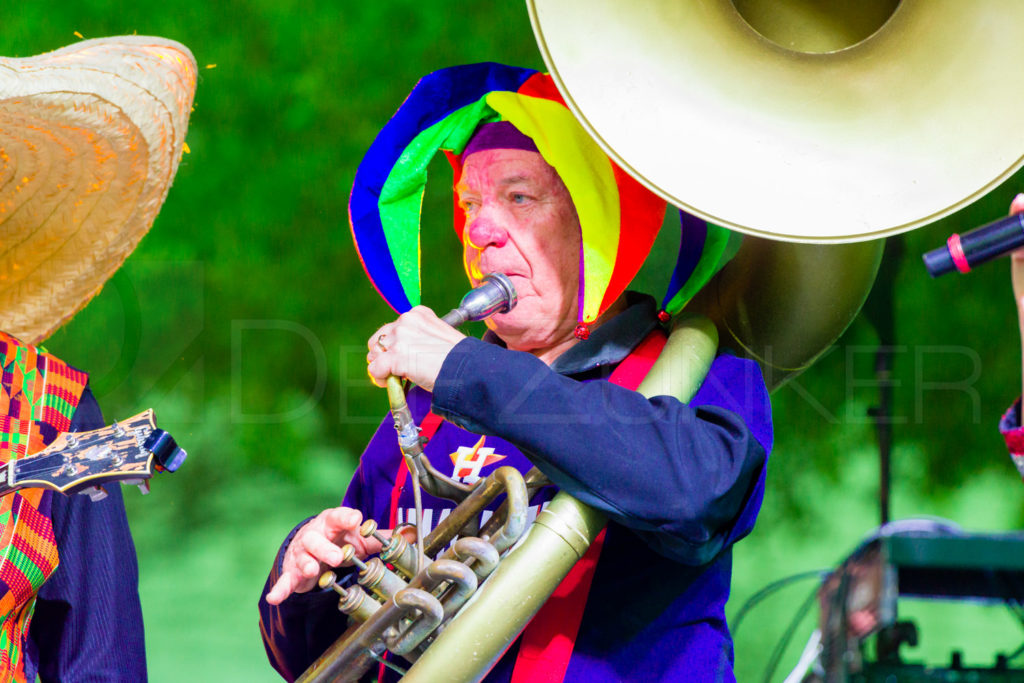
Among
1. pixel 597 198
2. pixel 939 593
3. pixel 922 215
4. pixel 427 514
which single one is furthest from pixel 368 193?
pixel 939 593

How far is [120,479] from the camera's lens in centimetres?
127

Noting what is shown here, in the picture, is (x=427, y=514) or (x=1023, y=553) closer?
(x=1023, y=553)

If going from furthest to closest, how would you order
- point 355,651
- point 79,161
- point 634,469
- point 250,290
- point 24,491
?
point 250,290, point 79,161, point 24,491, point 355,651, point 634,469

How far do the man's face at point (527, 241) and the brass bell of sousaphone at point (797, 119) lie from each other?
16cm

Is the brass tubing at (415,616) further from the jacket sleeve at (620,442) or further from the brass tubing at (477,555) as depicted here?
the jacket sleeve at (620,442)

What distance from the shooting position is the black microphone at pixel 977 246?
1042mm

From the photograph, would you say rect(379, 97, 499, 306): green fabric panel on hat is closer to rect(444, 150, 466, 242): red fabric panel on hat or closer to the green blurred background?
rect(444, 150, 466, 242): red fabric panel on hat

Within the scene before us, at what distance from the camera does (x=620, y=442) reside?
4.00 ft

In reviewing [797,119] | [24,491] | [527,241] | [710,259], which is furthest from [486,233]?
→ [24,491]

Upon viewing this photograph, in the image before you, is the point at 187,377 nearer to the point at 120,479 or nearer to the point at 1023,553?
the point at 120,479

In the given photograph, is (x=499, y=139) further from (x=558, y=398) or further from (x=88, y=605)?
(x=88, y=605)

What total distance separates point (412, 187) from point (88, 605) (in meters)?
0.69

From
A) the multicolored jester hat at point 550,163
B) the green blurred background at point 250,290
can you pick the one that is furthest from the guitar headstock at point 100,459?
the green blurred background at point 250,290

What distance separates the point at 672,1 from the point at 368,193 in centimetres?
48
